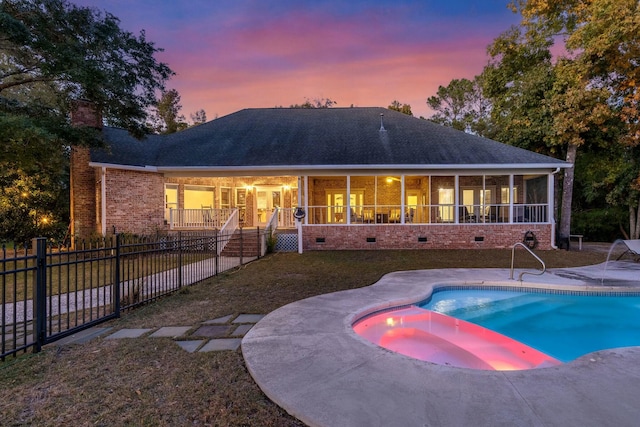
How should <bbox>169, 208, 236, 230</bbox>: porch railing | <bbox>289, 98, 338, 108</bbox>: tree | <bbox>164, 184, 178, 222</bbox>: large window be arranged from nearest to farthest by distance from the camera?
1. <bbox>169, 208, 236, 230</bbox>: porch railing
2. <bbox>164, 184, 178, 222</bbox>: large window
3. <bbox>289, 98, 338, 108</bbox>: tree

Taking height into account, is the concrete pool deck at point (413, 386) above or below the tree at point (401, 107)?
below

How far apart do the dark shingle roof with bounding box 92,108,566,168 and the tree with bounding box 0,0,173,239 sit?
6.82 ft

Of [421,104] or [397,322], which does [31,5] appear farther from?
[421,104]

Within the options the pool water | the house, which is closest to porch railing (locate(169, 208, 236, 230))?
the house

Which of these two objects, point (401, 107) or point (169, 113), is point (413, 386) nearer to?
point (401, 107)

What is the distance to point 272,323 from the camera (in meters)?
4.93

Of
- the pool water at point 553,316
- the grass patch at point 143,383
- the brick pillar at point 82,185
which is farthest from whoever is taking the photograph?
the brick pillar at point 82,185

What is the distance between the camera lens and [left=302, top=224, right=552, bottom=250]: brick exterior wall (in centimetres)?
1466

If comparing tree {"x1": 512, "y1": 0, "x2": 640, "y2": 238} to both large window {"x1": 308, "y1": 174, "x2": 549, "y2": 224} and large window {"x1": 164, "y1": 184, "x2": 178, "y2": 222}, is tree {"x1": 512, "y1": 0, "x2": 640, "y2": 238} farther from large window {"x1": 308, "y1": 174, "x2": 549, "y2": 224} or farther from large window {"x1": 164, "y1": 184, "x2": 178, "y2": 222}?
large window {"x1": 164, "y1": 184, "x2": 178, "y2": 222}

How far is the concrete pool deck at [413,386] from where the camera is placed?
2.54m

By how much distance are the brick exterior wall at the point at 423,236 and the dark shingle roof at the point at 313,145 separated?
285cm

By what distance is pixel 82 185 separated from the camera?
46.5 ft

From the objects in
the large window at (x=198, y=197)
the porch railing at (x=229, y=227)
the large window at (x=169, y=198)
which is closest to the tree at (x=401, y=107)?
the large window at (x=198, y=197)

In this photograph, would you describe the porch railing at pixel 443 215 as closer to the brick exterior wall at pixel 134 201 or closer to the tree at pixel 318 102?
the brick exterior wall at pixel 134 201
